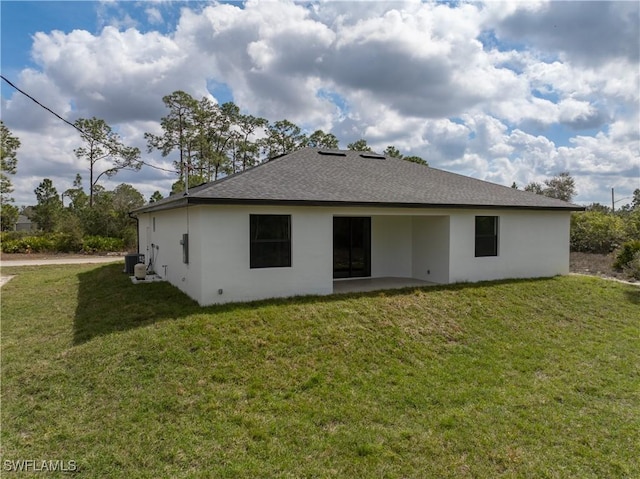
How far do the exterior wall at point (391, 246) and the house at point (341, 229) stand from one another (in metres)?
0.03

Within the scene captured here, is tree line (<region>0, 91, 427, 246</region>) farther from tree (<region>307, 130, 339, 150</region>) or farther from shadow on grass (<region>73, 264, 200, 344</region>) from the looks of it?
shadow on grass (<region>73, 264, 200, 344</region>)

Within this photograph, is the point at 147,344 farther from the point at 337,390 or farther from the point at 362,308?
the point at 362,308

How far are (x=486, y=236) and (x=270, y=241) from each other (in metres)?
6.30

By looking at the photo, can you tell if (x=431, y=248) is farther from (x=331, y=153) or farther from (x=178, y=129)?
(x=178, y=129)

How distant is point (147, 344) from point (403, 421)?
13.5 ft

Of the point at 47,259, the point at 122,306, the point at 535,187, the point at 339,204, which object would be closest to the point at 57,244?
the point at 47,259

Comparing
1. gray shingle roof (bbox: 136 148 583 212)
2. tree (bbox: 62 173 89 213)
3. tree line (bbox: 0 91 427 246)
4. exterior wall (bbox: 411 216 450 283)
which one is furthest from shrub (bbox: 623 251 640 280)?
tree (bbox: 62 173 89 213)

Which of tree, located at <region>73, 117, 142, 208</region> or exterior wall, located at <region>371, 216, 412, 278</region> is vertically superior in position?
tree, located at <region>73, 117, 142, 208</region>

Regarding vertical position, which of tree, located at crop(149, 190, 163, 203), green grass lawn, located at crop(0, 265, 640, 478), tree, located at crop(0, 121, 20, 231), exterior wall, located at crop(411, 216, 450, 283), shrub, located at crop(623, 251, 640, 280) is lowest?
green grass lawn, located at crop(0, 265, 640, 478)

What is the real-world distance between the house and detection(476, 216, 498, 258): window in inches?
1.1

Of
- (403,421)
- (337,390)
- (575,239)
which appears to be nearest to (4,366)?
(337,390)

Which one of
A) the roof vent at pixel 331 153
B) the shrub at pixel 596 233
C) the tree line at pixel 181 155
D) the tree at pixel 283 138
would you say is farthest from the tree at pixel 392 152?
the roof vent at pixel 331 153

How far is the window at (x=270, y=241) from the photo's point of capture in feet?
28.0

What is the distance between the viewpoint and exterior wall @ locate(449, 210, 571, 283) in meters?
10.7
